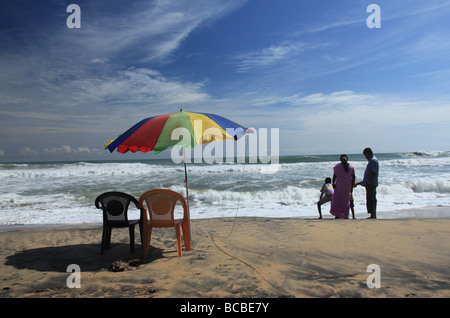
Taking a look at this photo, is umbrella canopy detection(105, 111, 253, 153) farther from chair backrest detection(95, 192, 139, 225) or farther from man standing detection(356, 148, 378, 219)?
man standing detection(356, 148, 378, 219)

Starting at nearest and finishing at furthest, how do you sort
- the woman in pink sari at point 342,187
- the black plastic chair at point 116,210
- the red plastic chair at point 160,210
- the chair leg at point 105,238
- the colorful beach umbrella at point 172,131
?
the colorful beach umbrella at point 172,131, the red plastic chair at point 160,210, the black plastic chair at point 116,210, the chair leg at point 105,238, the woman in pink sari at point 342,187

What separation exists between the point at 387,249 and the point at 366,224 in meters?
1.85

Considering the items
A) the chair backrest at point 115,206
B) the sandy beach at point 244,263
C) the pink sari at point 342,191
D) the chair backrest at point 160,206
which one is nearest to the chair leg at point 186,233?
the sandy beach at point 244,263

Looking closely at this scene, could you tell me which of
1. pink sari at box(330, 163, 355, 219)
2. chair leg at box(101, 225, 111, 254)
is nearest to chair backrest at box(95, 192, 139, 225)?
chair leg at box(101, 225, 111, 254)

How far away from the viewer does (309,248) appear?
470 centimetres

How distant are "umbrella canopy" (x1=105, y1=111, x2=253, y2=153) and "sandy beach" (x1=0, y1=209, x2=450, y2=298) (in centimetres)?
171

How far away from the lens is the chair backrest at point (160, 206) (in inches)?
170

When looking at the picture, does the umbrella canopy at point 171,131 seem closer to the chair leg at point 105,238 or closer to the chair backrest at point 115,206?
the chair backrest at point 115,206

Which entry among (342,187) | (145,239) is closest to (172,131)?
(145,239)

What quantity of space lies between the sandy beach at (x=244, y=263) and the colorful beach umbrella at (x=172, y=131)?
1.71 metres

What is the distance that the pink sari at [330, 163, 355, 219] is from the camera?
6.97 meters

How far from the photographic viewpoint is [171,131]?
155 inches

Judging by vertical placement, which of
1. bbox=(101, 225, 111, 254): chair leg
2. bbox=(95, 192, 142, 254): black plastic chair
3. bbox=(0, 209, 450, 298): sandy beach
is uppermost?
bbox=(95, 192, 142, 254): black plastic chair
